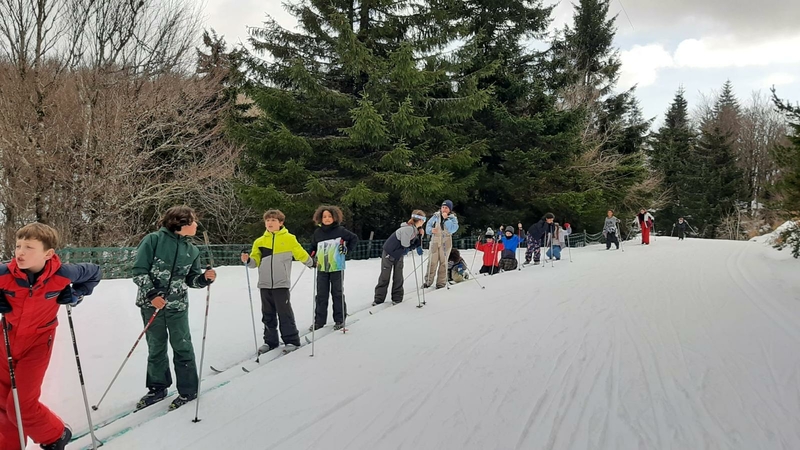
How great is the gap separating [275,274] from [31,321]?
278 cm

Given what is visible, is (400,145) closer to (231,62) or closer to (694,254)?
(231,62)

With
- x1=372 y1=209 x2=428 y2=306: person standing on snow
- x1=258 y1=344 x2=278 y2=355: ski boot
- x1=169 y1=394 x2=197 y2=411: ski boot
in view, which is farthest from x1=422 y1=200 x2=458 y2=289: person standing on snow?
x1=169 y1=394 x2=197 y2=411: ski boot

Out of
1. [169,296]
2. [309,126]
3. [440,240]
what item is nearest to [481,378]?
[169,296]

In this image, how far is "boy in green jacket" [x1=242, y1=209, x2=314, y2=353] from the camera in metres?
5.90

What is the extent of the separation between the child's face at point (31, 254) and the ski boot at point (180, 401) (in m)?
1.68

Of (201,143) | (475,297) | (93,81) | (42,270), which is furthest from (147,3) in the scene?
(42,270)

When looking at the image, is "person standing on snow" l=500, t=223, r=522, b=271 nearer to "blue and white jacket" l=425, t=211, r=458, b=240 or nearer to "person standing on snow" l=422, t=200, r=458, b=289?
"person standing on snow" l=422, t=200, r=458, b=289

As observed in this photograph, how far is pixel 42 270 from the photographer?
335cm

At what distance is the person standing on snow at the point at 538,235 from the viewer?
15617 mm

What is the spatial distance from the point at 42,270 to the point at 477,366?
4155 millimetres

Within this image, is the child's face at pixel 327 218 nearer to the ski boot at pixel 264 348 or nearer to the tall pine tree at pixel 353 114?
the ski boot at pixel 264 348

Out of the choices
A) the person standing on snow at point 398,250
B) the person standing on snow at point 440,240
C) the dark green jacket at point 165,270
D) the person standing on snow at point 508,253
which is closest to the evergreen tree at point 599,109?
the person standing on snow at point 508,253

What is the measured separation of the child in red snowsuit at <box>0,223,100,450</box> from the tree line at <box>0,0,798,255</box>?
11333 mm

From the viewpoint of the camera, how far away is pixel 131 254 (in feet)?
40.8
